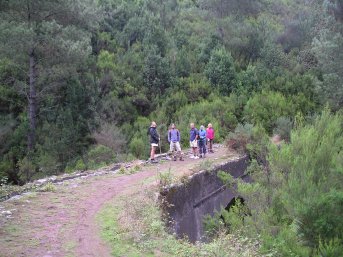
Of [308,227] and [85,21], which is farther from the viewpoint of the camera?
[85,21]

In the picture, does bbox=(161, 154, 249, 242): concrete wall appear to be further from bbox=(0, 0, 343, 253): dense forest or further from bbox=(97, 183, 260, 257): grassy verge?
bbox=(97, 183, 260, 257): grassy verge

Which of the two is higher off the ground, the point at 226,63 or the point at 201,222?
the point at 226,63

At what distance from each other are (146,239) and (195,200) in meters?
5.89

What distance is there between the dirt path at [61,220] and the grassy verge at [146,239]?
10.9 inches

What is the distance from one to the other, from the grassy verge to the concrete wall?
1.66 meters

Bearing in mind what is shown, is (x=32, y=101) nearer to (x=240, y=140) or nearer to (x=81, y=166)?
(x=81, y=166)

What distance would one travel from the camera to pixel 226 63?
32.6 metres

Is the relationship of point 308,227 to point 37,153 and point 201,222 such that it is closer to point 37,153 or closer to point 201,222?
point 201,222

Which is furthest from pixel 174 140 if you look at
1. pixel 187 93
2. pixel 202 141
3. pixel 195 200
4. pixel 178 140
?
pixel 187 93

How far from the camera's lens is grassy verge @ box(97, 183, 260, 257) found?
771 cm

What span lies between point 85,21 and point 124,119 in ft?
23.0

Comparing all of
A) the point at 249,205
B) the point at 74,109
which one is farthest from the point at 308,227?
the point at 74,109

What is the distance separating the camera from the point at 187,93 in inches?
1236

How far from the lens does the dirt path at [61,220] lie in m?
7.49
